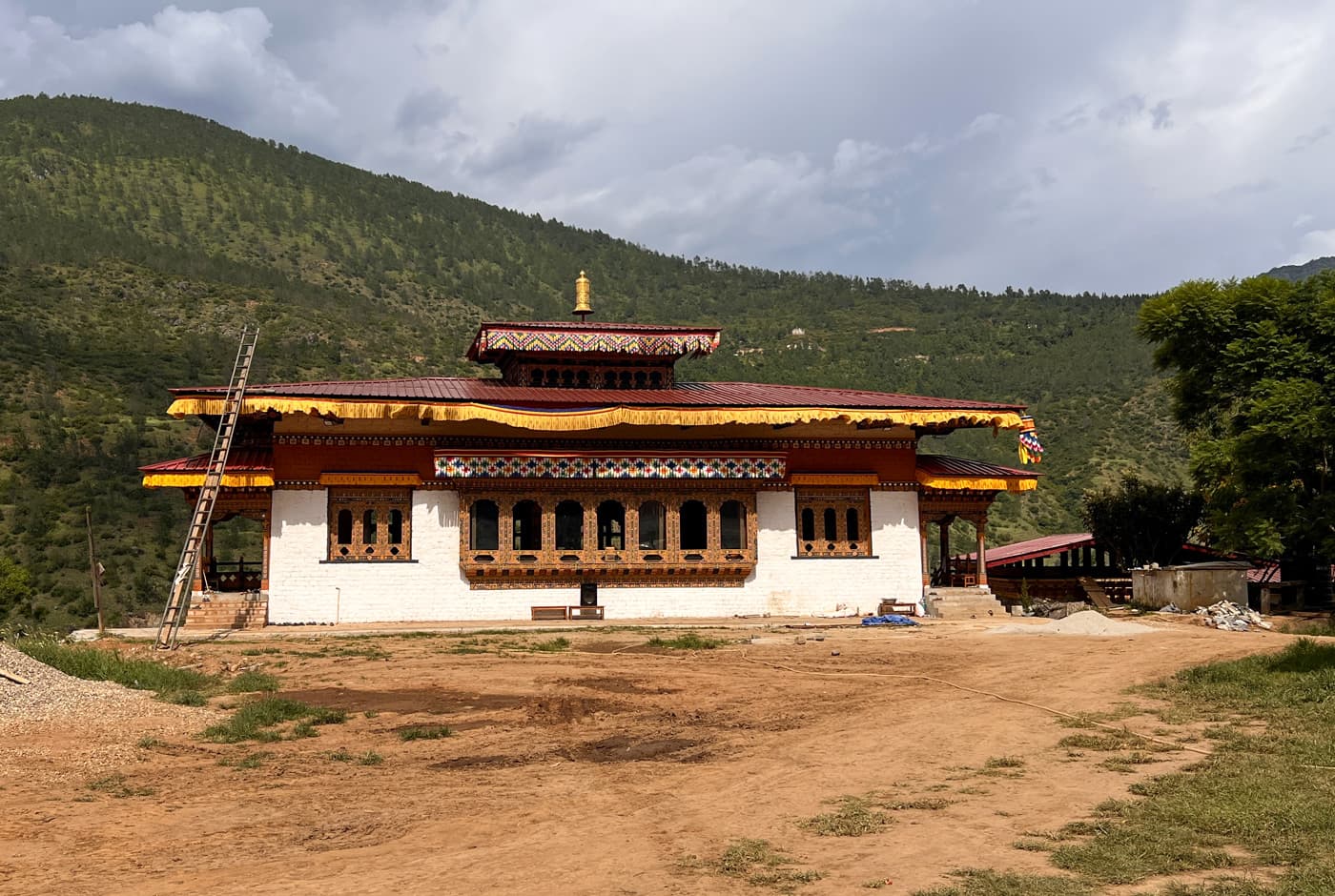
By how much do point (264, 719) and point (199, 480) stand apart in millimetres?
14834

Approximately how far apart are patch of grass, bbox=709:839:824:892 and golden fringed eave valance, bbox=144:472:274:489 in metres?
21.9

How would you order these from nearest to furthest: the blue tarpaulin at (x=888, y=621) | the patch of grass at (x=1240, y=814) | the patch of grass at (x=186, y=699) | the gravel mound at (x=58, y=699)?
the patch of grass at (x=1240, y=814) < the gravel mound at (x=58, y=699) < the patch of grass at (x=186, y=699) < the blue tarpaulin at (x=888, y=621)

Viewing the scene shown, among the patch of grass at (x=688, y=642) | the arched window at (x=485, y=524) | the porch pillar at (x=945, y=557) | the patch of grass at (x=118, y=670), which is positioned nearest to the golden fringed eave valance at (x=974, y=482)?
the porch pillar at (x=945, y=557)

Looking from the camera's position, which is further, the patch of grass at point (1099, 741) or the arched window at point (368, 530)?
the arched window at point (368, 530)

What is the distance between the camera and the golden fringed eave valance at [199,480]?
27172mm

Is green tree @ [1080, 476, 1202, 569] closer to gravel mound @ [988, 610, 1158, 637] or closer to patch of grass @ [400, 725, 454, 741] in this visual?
gravel mound @ [988, 610, 1158, 637]

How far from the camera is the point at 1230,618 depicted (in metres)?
26.6

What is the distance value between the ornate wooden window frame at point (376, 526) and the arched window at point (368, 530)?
0.02 m

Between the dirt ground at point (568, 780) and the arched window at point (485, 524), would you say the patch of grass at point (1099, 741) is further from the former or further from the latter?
the arched window at point (485, 524)

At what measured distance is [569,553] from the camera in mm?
29969

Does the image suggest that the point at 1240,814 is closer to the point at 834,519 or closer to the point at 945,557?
the point at 834,519

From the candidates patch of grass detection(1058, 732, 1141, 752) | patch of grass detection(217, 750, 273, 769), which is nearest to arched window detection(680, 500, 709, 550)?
patch of grass detection(1058, 732, 1141, 752)

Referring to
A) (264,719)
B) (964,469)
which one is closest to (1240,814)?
(264,719)

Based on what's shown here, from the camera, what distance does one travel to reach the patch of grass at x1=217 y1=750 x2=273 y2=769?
1156 centimetres
